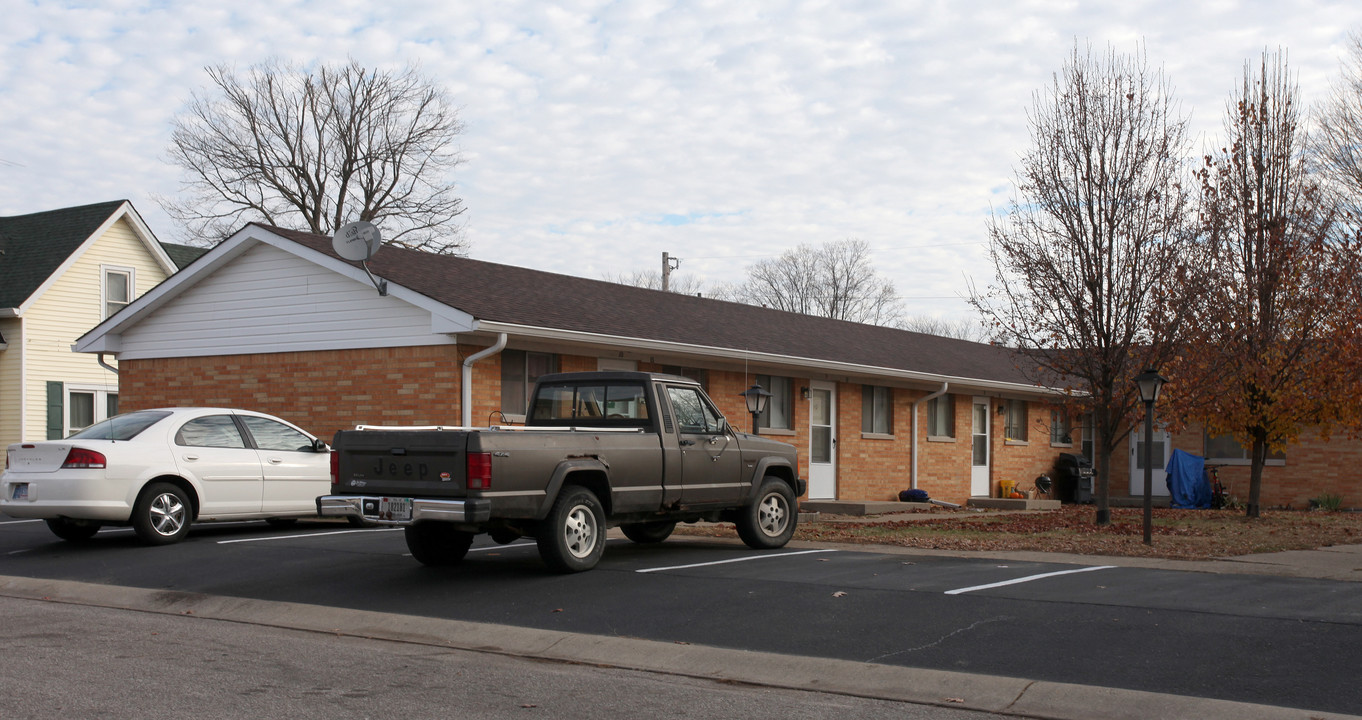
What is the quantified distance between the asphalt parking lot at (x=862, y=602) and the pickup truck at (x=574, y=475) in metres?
0.40

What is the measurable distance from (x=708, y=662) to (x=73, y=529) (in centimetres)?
918

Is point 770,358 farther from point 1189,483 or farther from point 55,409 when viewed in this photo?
point 55,409

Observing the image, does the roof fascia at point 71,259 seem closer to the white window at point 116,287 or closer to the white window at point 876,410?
the white window at point 116,287

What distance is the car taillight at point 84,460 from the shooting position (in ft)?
39.8

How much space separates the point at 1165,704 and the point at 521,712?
3402 mm

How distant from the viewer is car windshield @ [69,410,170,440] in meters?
12.8

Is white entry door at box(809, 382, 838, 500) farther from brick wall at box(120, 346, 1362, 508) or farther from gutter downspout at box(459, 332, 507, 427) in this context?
gutter downspout at box(459, 332, 507, 427)

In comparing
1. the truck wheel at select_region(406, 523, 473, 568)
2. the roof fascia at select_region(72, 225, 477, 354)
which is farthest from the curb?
the roof fascia at select_region(72, 225, 477, 354)

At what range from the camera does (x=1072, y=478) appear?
2916cm

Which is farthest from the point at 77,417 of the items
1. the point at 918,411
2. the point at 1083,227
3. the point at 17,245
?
the point at 1083,227

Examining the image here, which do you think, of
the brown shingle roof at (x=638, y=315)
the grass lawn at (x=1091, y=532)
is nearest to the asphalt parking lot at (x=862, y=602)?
the grass lawn at (x=1091, y=532)

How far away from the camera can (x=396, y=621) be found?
895 cm

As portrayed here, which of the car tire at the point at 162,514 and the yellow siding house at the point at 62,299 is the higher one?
the yellow siding house at the point at 62,299

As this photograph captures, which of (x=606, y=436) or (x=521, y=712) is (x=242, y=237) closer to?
(x=606, y=436)
